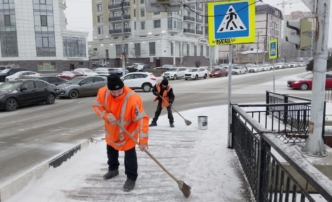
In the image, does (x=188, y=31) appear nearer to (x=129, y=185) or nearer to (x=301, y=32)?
(x=301, y=32)

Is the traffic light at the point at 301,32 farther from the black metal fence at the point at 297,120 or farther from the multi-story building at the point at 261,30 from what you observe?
the multi-story building at the point at 261,30

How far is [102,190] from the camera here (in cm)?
398

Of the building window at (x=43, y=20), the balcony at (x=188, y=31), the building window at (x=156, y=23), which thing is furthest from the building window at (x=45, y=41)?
the balcony at (x=188, y=31)

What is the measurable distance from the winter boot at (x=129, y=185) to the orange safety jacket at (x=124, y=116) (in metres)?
0.49

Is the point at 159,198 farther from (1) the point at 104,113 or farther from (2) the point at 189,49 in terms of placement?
(2) the point at 189,49

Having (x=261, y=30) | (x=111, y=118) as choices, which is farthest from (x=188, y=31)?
(x=111, y=118)

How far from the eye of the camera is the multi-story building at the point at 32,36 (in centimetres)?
4972

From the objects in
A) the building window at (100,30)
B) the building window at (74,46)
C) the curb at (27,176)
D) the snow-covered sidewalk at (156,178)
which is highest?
the building window at (100,30)

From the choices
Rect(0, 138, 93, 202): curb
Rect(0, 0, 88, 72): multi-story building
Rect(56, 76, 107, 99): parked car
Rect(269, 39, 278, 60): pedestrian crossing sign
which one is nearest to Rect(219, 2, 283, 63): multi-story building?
Rect(0, 0, 88, 72): multi-story building

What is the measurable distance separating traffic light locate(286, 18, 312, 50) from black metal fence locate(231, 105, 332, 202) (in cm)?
180

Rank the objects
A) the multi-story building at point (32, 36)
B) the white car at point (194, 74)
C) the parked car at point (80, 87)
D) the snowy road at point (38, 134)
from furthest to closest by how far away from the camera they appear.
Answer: the multi-story building at point (32, 36) < the white car at point (194, 74) < the parked car at point (80, 87) < the snowy road at point (38, 134)

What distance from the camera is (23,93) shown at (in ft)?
43.8

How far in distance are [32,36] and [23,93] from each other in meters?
42.9

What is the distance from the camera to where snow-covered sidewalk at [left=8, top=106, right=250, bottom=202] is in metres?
3.76
